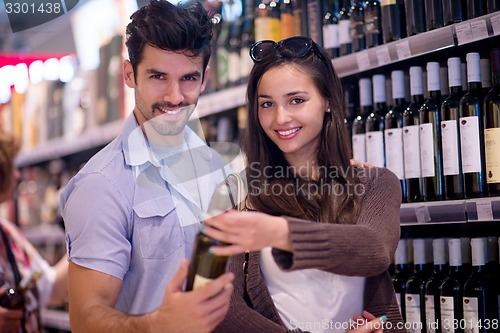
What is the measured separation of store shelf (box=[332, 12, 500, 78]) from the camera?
184cm

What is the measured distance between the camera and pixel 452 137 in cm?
200

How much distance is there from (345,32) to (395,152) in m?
0.47

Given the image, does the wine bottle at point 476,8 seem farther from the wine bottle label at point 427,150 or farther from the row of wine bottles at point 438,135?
the wine bottle label at point 427,150

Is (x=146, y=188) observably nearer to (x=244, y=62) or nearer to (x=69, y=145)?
(x=244, y=62)

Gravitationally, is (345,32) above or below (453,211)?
above

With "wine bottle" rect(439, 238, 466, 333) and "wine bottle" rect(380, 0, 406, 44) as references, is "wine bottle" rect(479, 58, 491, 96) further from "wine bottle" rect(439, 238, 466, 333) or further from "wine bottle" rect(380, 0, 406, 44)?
"wine bottle" rect(439, 238, 466, 333)

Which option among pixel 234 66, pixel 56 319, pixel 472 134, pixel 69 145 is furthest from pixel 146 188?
pixel 56 319

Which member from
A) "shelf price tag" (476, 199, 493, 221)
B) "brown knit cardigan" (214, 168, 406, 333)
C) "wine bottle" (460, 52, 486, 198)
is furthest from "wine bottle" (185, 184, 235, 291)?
"wine bottle" (460, 52, 486, 198)

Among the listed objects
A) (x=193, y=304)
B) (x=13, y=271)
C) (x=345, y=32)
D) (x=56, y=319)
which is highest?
(x=345, y=32)

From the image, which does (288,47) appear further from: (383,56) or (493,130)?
(493,130)

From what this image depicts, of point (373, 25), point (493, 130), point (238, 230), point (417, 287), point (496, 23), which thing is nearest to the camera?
point (238, 230)

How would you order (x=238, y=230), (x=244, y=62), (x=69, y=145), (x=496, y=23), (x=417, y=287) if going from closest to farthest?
(x=238, y=230) < (x=496, y=23) < (x=417, y=287) < (x=244, y=62) < (x=69, y=145)

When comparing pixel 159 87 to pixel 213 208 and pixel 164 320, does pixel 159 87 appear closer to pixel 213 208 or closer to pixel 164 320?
pixel 213 208

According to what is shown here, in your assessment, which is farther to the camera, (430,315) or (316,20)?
(316,20)
